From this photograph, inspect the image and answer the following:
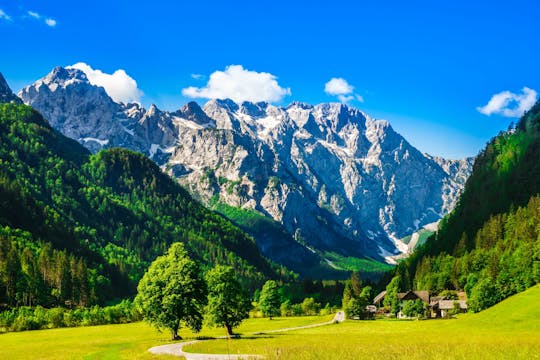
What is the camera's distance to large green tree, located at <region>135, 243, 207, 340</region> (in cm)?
7450

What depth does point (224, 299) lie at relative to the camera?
8594cm

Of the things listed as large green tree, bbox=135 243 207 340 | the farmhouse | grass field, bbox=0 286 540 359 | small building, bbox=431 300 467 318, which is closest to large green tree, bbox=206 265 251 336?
grass field, bbox=0 286 540 359

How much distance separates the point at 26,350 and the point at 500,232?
170 meters

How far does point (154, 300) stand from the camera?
74.9 m

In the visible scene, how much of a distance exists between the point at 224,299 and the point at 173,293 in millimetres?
13740

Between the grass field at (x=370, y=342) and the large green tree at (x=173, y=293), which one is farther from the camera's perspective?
the large green tree at (x=173, y=293)

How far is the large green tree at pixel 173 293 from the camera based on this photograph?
7450 cm

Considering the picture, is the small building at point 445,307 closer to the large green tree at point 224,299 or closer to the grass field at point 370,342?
the grass field at point 370,342

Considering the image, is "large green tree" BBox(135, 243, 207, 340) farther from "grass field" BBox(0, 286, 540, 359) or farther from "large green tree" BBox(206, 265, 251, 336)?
"large green tree" BBox(206, 265, 251, 336)

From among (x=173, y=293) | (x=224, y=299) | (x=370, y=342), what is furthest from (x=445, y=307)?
(x=173, y=293)

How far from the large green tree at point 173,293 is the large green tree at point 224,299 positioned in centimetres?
763

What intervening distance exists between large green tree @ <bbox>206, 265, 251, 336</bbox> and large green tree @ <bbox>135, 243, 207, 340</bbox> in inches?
300

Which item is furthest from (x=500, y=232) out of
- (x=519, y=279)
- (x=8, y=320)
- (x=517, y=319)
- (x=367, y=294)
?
(x=8, y=320)

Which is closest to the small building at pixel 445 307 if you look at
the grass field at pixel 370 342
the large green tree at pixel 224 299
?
the grass field at pixel 370 342
